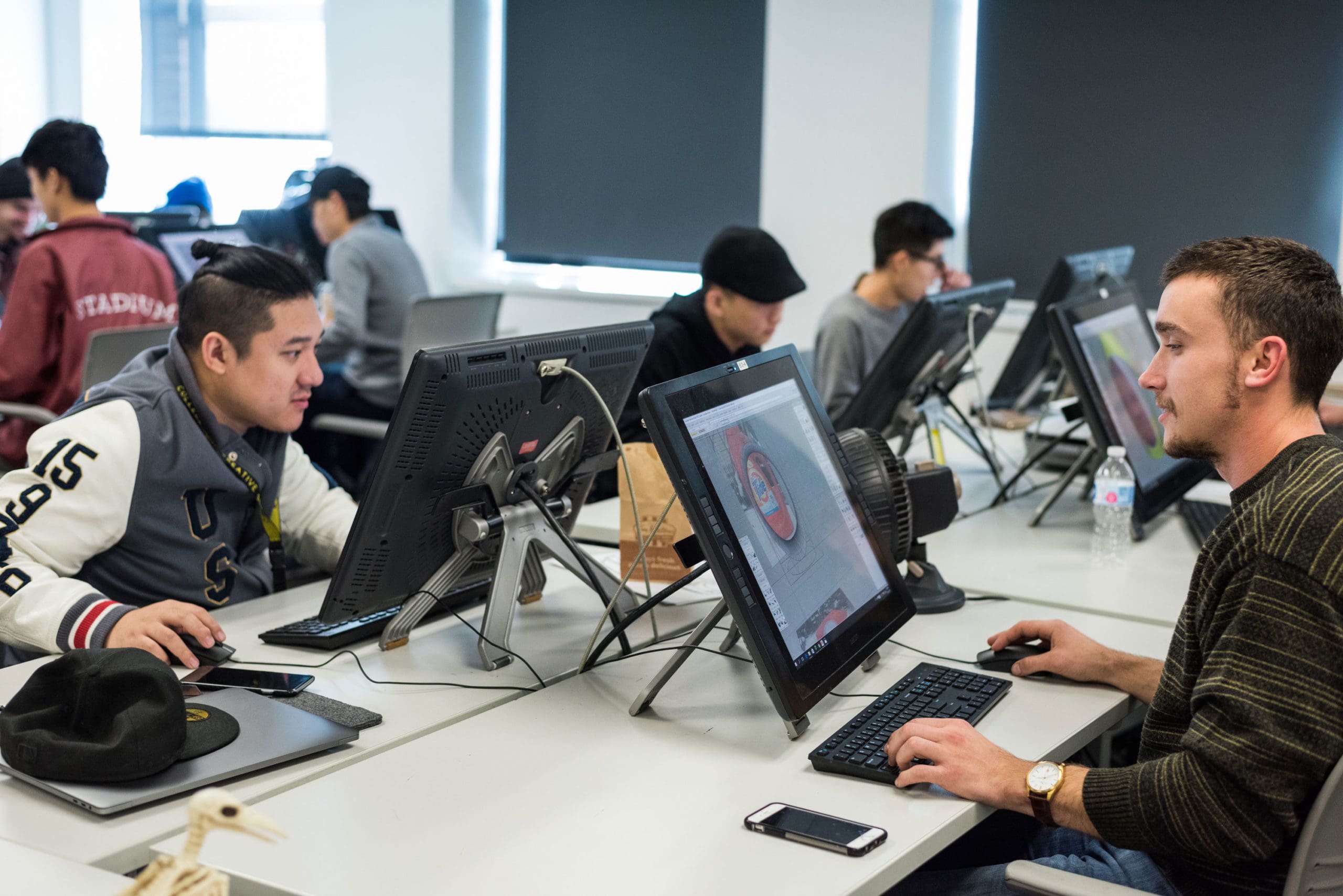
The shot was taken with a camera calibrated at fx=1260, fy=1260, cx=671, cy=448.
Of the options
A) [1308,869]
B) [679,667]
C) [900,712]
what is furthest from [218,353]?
[1308,869]

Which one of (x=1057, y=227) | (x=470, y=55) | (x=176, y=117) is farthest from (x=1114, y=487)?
(x=176, y=117)

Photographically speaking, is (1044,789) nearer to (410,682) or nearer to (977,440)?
(410,682)

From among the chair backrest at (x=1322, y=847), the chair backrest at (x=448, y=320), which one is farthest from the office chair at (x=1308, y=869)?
the chair backrest at (x=448, y=320)

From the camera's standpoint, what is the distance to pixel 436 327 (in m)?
4.32

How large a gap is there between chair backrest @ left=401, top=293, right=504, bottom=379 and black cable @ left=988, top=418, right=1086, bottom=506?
75.5 inches

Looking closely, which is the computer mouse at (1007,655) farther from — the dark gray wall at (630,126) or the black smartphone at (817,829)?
the dark gray wall at (630,126)

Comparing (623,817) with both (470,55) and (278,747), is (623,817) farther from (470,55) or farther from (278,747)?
(470,55)

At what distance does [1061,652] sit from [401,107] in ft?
17.8

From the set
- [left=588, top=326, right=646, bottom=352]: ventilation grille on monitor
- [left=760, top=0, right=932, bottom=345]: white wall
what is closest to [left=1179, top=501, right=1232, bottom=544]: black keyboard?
[left=588, top=326, right=646, bottom=352]: ventilation grille on monitor

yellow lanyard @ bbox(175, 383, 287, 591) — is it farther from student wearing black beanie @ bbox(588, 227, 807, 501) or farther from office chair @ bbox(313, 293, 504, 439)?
office chair @ bbox(313, 293, 504, 439)

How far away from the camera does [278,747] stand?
1.38 m

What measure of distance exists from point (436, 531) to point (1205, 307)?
1.01 m

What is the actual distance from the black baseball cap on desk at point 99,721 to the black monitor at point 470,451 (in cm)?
34

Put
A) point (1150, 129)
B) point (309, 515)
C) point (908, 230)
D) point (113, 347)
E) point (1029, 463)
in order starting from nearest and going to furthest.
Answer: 1. point (309, 515)
2. point (1029, 463)
3. point (113, 347)
4. point (908, 230)
5. point (1150, 129)
